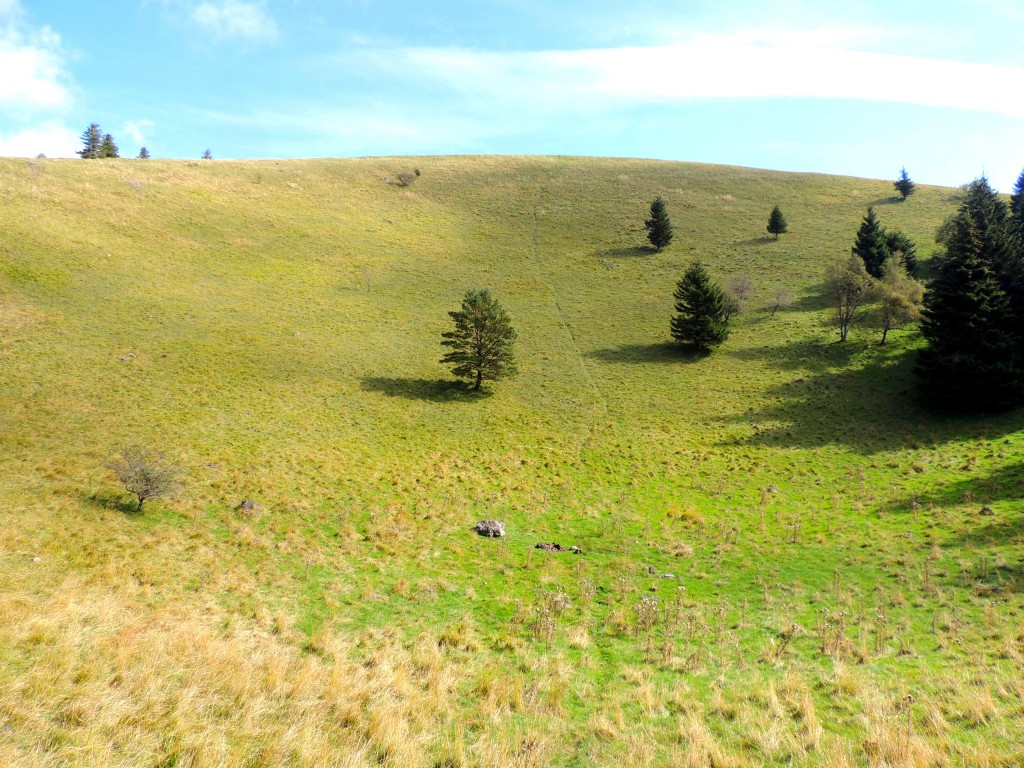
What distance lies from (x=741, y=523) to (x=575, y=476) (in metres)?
8.62

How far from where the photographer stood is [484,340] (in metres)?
38.1

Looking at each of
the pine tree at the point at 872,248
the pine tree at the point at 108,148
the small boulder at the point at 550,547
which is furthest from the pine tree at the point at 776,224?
the pine tree at the point at 108,148

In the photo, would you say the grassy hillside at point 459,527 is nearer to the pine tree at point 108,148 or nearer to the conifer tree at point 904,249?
the conifer tree at point 904,249

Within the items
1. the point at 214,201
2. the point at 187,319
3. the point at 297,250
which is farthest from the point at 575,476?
the point at 214,201

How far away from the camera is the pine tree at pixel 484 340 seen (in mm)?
37562

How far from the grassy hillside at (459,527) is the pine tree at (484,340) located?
7.44 ft

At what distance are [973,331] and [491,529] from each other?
36009 millimetres

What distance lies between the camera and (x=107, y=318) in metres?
38.9

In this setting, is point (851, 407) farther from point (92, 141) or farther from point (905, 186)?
point (92, 141)

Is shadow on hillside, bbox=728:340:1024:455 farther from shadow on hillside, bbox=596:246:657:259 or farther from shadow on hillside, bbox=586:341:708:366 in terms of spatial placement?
shadow on hillside, bbox=596:246:657:259

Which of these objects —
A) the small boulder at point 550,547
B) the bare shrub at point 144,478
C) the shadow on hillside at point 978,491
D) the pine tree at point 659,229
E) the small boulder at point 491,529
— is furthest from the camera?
the pine tree at point 659,229

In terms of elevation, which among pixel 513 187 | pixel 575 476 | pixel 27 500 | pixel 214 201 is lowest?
pixel 575 476

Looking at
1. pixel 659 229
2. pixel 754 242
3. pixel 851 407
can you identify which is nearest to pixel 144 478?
pixel 851 407

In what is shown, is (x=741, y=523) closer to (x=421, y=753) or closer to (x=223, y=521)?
(x=421, y=753)
